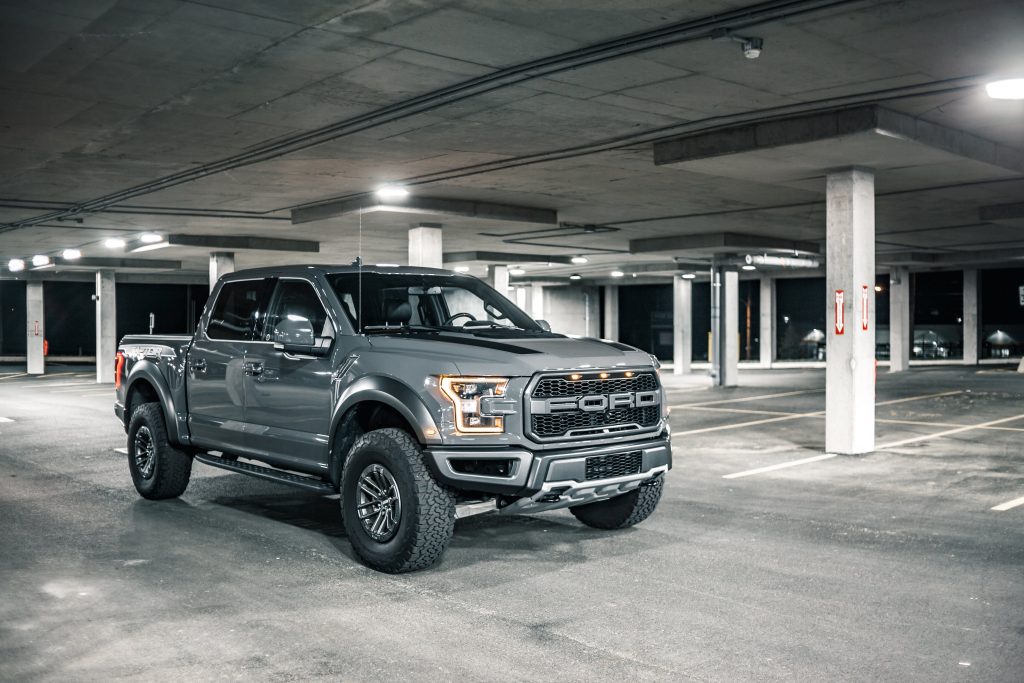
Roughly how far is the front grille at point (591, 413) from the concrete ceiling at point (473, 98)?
9.46 ft

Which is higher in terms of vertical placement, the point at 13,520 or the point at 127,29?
the point at 127,29

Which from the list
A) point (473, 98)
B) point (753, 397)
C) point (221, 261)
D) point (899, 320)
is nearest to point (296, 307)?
point (473, 98)

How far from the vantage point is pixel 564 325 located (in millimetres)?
48031

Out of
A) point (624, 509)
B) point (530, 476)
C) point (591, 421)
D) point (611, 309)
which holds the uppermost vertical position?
point (611, 309)

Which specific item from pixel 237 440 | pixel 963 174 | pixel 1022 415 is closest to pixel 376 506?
pixel 237 440

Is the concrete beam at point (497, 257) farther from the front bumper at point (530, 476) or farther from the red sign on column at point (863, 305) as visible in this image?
the front bumper at point (530, 476)

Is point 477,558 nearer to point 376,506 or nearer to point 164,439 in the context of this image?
point 376,506

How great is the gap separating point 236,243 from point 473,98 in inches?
650

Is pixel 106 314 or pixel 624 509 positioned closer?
pixel 624 509

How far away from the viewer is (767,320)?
42.8 metres

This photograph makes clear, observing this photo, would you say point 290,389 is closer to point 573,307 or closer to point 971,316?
point 971,316

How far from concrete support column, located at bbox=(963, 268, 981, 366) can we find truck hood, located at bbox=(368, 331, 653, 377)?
35.8 metres

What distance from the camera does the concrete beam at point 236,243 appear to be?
975 inches

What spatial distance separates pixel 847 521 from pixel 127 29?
7.34 meters
